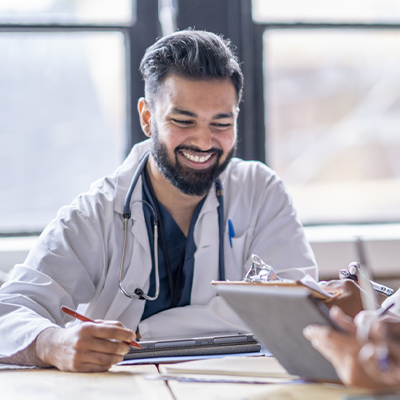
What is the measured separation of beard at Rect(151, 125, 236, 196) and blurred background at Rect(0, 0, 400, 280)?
0.93m

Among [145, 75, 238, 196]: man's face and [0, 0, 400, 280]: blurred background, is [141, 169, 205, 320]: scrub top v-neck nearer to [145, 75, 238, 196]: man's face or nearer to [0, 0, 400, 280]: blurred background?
[145, 75, 238, 196]: man's face

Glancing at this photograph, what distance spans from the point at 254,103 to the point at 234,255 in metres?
1.23

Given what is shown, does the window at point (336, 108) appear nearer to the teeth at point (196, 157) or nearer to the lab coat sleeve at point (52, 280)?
the teeth at point (196, 157)

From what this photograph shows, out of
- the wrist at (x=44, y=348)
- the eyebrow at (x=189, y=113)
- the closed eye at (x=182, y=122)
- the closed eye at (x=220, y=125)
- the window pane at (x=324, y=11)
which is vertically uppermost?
the window pane at (x=324, y=11)

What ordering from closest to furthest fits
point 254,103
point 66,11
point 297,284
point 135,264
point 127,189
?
point 297,284 → point 135,264 → point 127,189 → point 66,11 → point 254,103

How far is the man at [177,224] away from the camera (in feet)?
4.56

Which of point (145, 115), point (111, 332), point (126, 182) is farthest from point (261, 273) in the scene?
point (145, 115)

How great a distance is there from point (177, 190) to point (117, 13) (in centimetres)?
129

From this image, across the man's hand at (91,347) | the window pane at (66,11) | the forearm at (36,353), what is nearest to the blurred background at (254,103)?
the window pane at (66,11)

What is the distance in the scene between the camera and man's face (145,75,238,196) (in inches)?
59.0

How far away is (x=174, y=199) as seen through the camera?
161cm

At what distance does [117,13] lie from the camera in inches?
97.0

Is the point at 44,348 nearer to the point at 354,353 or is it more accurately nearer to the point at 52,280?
the point at 52,280

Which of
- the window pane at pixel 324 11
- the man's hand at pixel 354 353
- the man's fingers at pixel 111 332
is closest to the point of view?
the man's hand at pixel 354 353
